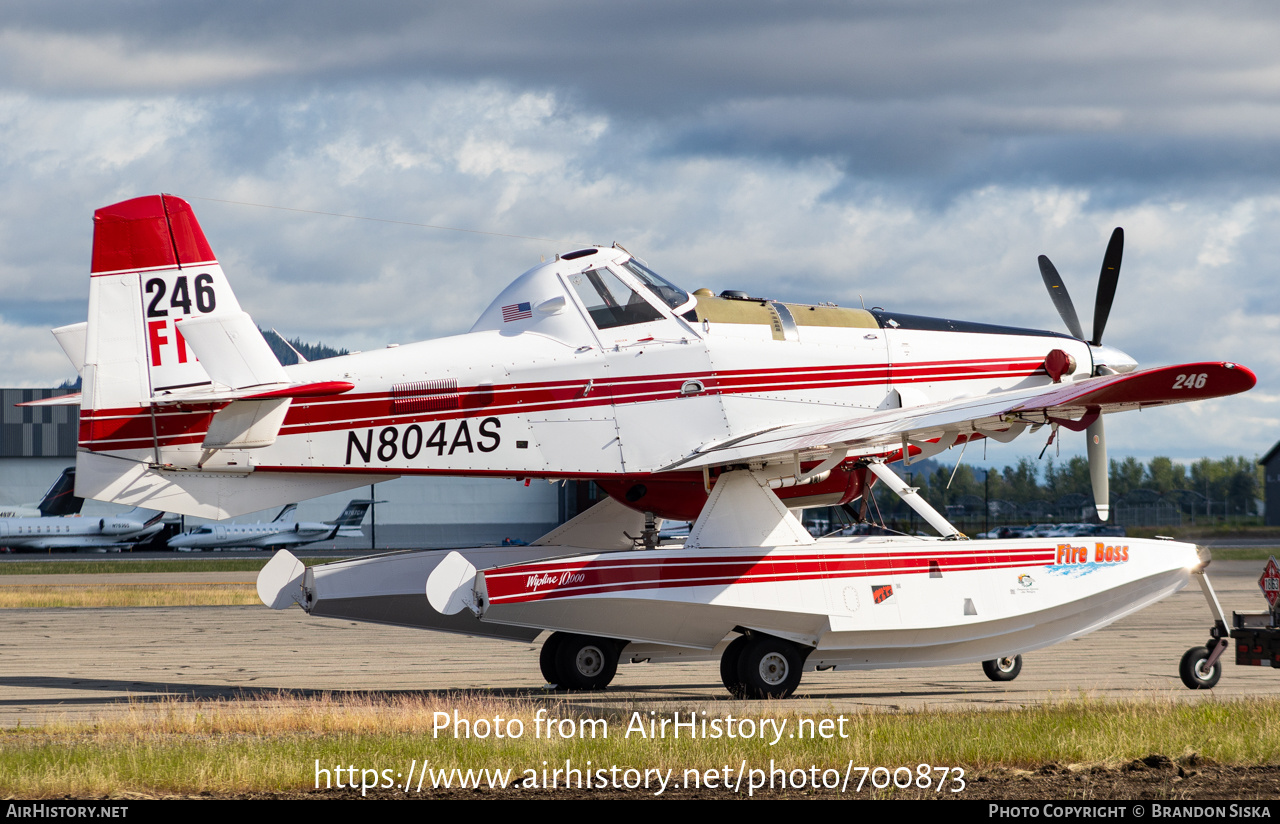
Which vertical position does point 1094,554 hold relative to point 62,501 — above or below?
below

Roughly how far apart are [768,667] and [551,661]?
291 centimetres

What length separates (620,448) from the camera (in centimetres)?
1372

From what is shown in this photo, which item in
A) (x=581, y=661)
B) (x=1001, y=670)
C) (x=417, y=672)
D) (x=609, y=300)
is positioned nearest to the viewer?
(x=609, y=300)

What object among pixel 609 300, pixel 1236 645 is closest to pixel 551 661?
pixel 609 300

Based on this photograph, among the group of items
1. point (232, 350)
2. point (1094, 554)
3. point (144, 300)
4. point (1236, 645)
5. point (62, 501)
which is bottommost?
point (1236, 645)

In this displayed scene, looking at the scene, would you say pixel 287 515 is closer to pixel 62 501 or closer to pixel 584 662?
pixel 62 501

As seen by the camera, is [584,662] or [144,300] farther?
[584,662]

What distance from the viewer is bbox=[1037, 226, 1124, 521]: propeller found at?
1395 centimetres

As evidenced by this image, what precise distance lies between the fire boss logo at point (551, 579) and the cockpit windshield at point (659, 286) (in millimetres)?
3584

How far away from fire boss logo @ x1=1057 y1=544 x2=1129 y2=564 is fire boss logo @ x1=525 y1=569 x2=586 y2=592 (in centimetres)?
554

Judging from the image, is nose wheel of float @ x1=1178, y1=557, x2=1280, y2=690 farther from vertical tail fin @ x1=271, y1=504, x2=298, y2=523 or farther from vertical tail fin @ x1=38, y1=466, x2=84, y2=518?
vertical tail fin @ x1=271, y1=504, x2=298, y2=523

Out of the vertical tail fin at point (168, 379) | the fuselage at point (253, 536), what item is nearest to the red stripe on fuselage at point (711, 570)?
the vertical tail fin at point (168, 379)

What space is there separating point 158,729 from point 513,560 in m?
5.14

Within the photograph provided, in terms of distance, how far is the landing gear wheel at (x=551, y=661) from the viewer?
14.5 meters
